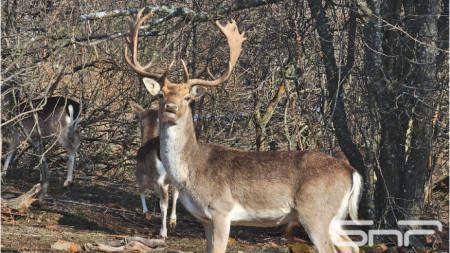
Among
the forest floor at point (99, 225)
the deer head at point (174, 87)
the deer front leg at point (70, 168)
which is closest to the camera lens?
the deer head at point (174, 87)

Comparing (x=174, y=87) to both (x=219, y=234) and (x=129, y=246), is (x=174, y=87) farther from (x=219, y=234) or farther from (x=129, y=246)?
(x=129, y=246)

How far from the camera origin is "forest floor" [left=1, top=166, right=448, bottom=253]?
7363 millimetres

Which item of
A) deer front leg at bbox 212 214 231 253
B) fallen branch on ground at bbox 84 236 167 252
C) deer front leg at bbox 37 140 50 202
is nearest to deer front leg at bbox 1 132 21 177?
deer front leg at bbox 37 140 50 202

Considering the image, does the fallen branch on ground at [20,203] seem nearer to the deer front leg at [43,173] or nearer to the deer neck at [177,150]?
the deer front leg at [43,173]

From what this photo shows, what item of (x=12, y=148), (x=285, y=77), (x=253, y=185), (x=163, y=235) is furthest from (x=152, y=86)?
(x=12, y=148)

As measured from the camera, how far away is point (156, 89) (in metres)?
7.06

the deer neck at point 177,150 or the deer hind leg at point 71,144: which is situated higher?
the deer neck at point 177,150

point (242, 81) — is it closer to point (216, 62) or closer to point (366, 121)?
point (216, 62)

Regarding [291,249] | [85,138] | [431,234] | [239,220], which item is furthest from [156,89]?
[85,138]

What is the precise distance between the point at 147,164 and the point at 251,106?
240 cm

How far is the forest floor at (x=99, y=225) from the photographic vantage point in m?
7.36

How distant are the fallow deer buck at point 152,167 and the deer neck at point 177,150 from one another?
1962 mm

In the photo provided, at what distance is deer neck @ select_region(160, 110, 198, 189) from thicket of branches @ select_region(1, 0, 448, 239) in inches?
66.5

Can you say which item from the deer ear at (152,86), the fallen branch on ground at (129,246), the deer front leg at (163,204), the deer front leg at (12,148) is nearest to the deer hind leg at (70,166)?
the deer front leg at (12,148)
